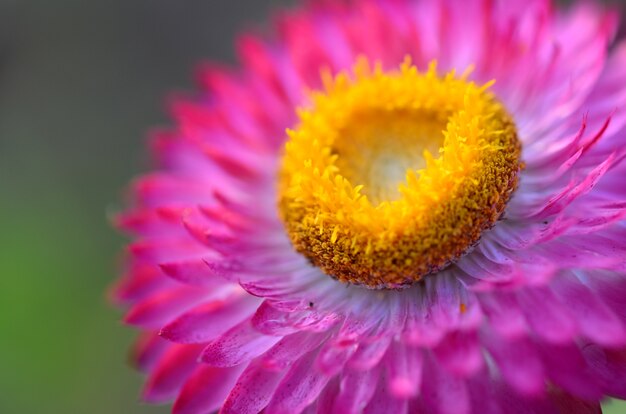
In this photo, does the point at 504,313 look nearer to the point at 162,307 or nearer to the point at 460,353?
the point at 460,353

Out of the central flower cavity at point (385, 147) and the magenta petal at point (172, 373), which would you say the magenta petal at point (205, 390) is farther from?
the central flower cavity at point (385, 147)

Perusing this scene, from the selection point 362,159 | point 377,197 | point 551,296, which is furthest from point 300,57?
point 551,296

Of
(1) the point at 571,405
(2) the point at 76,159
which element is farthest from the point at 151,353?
(2) the point at 76,159

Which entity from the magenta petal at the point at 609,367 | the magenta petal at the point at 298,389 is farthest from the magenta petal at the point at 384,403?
the magenta petal at the point at 609,367

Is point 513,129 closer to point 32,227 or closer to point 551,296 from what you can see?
point 551,296

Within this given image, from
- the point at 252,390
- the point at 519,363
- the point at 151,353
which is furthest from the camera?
the point at 151,353

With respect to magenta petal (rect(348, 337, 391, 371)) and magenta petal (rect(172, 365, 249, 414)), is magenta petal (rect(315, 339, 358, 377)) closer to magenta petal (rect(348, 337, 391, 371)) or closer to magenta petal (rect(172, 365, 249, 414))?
magenta petal (rect(348, 337, 391, 371))

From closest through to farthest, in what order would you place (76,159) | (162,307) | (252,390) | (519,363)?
(519,363), (252,390), (162,307), (76,159)
